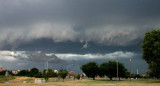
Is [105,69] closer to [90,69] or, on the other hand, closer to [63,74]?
[90,69]

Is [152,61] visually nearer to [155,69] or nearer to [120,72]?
[155,69]

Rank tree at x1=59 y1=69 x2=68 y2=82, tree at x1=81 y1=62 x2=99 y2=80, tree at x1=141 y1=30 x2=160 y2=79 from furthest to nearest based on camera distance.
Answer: tree at x1=81 y1=62 x2=99 y2=80, tree at x1=59 y1=69 x2=68 y2=82, tree at x1=141 y1=30 x2=160 y2=79

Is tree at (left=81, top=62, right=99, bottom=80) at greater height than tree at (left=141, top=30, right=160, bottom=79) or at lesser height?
lesser

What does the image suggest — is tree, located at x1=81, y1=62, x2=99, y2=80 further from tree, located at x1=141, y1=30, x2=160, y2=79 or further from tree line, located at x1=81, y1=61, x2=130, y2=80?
tree, located at x1=141, y1=30, x2=160, y2=79

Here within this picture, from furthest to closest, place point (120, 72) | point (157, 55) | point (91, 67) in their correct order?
point (91, 67)
point (120, 72)
point (157, 55)

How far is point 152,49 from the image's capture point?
73.8m

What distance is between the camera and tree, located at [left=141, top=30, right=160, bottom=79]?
72.6 m

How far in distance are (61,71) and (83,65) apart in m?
19.7

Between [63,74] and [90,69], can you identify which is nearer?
[63,74]

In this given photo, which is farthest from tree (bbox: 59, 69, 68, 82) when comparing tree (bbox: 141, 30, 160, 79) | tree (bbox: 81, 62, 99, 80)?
tree (bbox: 141, 30, 160, 79)

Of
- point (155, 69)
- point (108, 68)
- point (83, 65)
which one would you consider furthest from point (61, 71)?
point (155, 69)

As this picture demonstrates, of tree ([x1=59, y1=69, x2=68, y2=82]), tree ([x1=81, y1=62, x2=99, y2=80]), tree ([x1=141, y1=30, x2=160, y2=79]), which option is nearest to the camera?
tree ([x1=141, y1=30, x2=160, y2=79])

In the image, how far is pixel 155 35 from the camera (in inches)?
3000

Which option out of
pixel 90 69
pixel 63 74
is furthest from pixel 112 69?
pixel 63 74
